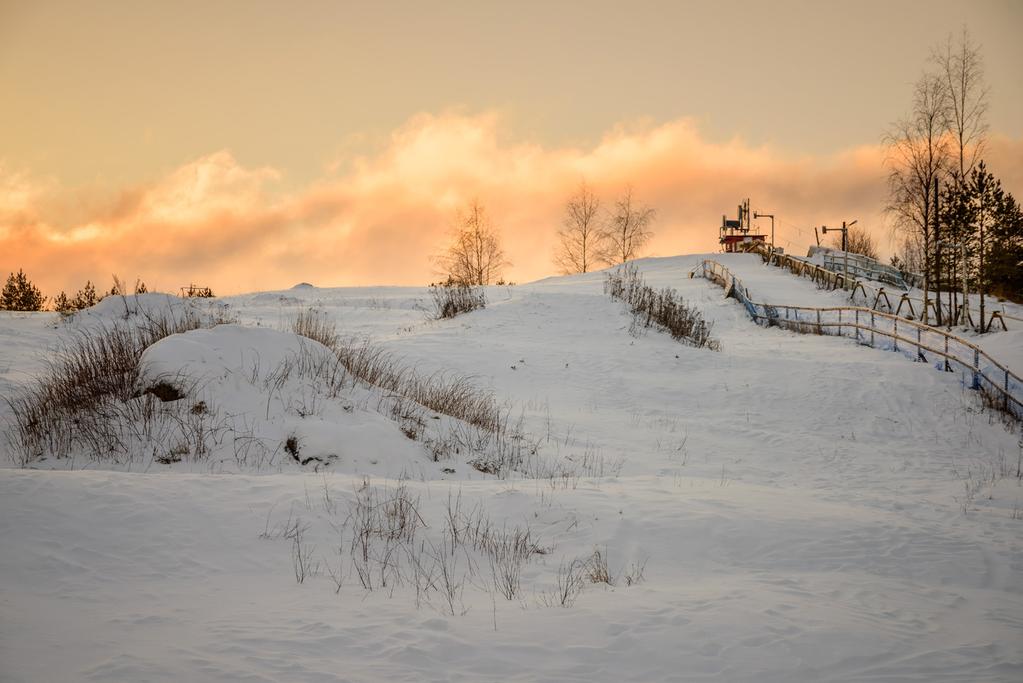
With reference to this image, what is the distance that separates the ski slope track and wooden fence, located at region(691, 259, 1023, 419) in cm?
280

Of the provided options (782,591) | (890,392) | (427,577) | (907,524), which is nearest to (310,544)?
(427,577)

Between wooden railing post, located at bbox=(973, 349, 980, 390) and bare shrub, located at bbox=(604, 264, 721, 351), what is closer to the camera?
wooden railing post, located at bbox=(973, 349, 980, 390)

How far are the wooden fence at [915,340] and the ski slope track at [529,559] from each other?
9.19 feet

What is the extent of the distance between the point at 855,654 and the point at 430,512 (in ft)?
15.6

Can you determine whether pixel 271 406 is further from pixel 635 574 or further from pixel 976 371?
pixel 976 371

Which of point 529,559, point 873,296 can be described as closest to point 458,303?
point 529,559

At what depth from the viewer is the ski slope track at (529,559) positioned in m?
5.14

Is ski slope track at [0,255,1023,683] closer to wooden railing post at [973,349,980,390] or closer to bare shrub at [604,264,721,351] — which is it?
wooden railing post at [973,349,980,390]

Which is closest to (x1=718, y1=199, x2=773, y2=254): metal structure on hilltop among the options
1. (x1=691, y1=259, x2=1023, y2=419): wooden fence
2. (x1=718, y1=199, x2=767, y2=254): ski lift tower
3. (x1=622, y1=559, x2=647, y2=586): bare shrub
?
(x1=718, y1=199, x2=767, y2=254): ski lift tower

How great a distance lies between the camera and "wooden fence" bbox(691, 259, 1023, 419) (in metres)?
19.1

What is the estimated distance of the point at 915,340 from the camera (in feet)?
79.2

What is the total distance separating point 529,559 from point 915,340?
21452 mm

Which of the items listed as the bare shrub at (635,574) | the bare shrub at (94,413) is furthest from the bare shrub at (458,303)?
the bare shrub at (635,574)

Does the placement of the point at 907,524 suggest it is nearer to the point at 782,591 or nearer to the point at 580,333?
the point at 782,591
